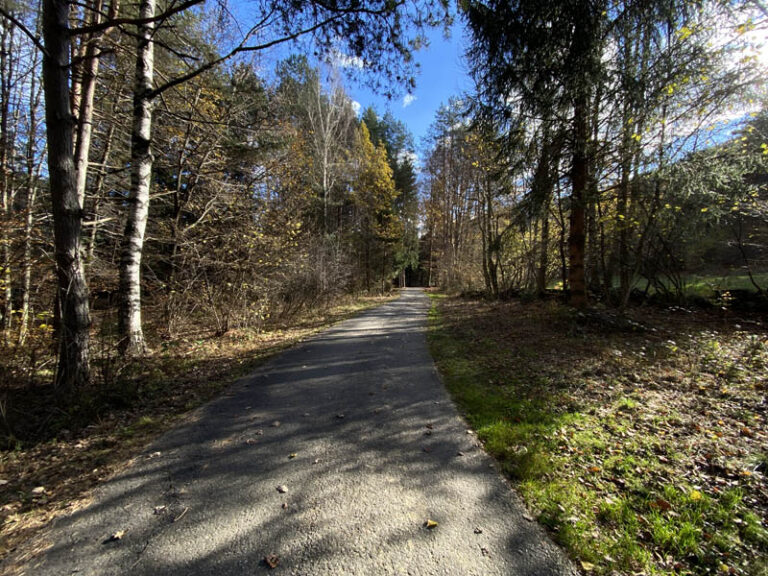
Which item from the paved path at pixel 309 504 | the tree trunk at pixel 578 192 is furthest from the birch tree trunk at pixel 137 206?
the tree trunk at pixel 578 192

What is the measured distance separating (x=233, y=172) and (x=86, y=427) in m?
7.73

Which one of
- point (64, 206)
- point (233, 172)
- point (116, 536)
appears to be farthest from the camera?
point (233, 172)

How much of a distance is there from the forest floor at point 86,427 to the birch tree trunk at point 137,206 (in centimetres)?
75

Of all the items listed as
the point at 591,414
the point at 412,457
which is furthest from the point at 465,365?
the point at 412,457

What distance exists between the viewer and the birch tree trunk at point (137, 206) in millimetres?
5426

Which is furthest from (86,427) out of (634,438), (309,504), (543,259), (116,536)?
(543,259)

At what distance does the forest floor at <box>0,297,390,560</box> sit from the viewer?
2.25 m

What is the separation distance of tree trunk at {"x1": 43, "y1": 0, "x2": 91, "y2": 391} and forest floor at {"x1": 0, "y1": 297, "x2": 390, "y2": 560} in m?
0.33

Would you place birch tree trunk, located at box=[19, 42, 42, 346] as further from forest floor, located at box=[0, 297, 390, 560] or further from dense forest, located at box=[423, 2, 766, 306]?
dense forest, located at box=[423, 2, 766, 306]

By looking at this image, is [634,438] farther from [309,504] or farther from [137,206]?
[137,206]

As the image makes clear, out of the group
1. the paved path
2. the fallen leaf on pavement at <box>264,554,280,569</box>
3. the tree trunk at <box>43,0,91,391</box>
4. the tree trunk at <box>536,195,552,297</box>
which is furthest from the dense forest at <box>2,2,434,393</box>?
the tree trunk at <box>536,195,552,297</box>

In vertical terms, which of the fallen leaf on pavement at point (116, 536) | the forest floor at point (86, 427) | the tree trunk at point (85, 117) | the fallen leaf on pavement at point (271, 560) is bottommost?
the fallen leaf on pavement at point (271, 560)

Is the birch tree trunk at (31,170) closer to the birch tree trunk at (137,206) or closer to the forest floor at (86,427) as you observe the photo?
the birch tree trunk at (137,206)

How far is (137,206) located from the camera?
5625 millimetres
